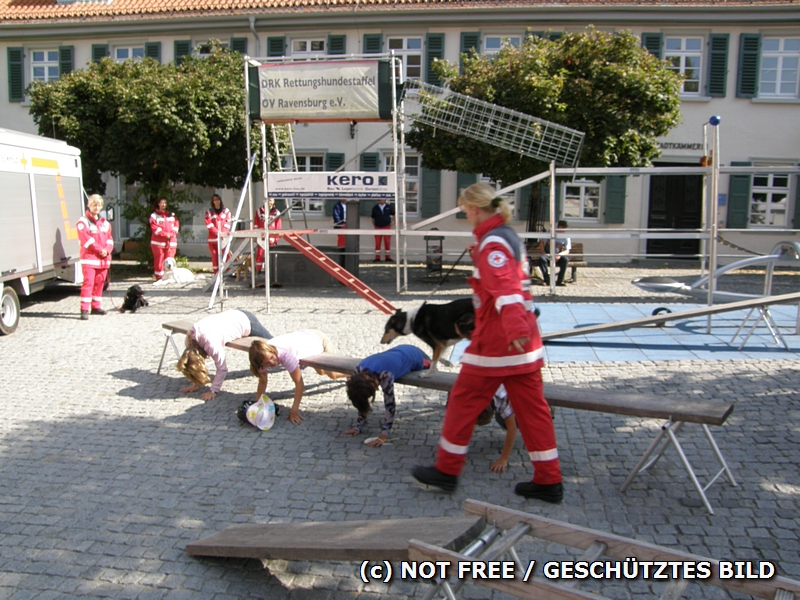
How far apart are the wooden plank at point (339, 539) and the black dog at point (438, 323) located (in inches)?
76.5

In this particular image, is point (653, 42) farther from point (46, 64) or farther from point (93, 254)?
point (46, 64)

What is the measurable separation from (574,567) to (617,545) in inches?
17.0

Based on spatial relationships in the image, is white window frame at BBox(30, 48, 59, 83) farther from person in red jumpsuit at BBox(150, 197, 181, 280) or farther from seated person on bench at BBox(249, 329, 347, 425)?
seated person on bench at BBox(249, 329, 347, 425)

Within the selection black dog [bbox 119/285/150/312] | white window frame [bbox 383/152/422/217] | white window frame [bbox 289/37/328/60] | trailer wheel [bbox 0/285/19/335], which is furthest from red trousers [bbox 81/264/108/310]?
white window frame [bbox 289/37/328/60]

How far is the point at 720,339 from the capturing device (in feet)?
29.0

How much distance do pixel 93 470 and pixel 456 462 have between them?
2.64m

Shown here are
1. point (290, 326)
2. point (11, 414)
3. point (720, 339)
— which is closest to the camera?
point (11, 414)

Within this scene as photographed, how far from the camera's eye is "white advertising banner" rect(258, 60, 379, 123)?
38.6ft

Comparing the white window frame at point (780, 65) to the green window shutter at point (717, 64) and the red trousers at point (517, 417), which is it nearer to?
the green window shutter at point (717, 64)

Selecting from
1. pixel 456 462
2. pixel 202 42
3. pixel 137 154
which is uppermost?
pixel 202 42

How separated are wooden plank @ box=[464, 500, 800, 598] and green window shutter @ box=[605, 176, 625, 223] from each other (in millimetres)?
17383

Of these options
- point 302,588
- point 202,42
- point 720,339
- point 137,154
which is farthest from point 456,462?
point 202,42

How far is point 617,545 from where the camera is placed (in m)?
2.97

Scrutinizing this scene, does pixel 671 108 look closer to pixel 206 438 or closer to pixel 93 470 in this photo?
pixel 206 438
